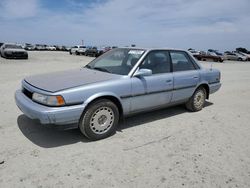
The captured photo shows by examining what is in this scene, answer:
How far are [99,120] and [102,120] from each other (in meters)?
0.06

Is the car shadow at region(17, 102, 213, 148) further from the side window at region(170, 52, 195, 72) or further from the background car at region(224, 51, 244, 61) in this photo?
the background car at region(224, 51, 244, 61)

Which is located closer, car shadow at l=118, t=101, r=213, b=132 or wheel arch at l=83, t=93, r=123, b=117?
wheel arch at l=83, t=93, r=123, b=117

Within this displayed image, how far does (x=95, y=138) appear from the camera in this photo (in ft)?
12.3

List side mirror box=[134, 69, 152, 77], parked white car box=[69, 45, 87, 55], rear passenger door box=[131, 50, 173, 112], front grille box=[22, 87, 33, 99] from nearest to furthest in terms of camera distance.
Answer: front grille box=[22, 87, 33, 99]
side mirror box=[134, 69, 152, 77]
rear passenger door box=[131, 50, 173, 112]
parked white car box=[69, 45, 87, 55]

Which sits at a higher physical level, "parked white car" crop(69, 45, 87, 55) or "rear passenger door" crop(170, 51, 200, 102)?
"parked white car" crop(69, 45, 87, 55)

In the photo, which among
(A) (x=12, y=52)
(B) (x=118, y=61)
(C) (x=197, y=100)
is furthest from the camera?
(A) (x=12, y=52)

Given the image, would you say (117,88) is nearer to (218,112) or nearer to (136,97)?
(136,97)

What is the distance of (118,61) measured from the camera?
4762mm

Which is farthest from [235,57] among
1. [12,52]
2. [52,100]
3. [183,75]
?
[52,100]

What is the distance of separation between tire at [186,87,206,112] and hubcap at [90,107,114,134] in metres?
2.39

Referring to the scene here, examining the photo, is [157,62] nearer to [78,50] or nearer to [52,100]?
[52,100]

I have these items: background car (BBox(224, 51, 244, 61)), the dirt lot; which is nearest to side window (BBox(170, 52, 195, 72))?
the dirt lot

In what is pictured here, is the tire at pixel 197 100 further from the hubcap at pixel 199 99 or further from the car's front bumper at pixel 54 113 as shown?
the car's front bumper at pixel 54 113

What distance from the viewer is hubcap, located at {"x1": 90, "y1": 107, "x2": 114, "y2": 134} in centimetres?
371
